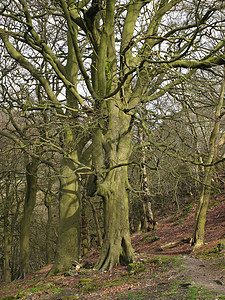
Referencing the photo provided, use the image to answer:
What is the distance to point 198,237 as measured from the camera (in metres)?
9.74

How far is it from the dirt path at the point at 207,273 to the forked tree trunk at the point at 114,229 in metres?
Answer: 2.14

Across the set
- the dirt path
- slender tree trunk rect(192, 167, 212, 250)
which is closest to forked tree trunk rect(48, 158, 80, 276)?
slender tree trunk rect(192, 167, 212, 250)

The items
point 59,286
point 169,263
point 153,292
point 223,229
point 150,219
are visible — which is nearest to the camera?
point 153,292

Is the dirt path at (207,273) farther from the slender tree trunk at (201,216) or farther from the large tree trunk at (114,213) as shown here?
the large tree trunk at (114,213)

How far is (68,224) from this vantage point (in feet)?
35.3

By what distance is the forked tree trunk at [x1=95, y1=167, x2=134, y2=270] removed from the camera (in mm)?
8969

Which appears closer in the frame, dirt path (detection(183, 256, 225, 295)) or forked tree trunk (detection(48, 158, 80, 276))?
dirt path (detection(183, 256, 225, 295))

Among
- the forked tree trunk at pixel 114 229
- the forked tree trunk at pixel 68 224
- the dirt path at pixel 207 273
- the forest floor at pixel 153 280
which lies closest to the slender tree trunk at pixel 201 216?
the forest floor at pixel 153 280

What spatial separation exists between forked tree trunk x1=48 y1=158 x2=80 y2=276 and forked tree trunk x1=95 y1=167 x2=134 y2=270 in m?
1.73

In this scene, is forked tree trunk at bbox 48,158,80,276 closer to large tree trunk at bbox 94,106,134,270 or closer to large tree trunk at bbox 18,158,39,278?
large tree trunk at bbox 94,106,134,270

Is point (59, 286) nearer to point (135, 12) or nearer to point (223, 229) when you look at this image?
point (223, 229)

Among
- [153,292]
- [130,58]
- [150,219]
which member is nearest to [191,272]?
[153,292]

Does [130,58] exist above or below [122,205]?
above

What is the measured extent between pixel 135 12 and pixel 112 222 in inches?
261
